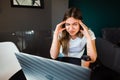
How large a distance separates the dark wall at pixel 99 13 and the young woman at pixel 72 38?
2368 mm

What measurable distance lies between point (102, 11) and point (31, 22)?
1673mm

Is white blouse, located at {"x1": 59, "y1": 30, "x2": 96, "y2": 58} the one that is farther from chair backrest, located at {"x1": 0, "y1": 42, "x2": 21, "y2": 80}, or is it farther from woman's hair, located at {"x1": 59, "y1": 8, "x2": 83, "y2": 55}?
chair backrest, located at {"x1": 0, "y1": 42, "x2": 21, "y2": 80}

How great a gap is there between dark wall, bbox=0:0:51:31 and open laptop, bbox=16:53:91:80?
7.60 ft

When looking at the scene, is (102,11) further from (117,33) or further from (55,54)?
(55,54)

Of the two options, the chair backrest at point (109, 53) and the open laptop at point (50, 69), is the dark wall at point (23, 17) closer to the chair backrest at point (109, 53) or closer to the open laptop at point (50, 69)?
the chair backrest at point (109, 53)

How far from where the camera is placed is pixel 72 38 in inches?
62.1

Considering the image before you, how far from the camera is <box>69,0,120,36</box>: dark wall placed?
12.9 ft

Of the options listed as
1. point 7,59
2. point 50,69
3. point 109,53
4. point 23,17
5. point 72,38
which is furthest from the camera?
point 23,17

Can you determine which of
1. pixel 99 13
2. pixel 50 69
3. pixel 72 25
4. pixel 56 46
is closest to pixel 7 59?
pixel 56 46

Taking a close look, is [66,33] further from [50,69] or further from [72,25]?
[50,69]

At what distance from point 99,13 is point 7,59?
9.05 feet

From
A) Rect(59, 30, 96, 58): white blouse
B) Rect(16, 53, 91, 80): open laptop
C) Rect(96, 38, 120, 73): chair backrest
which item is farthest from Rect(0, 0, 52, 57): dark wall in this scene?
Rect(16, 53, 91, 80): open laptop

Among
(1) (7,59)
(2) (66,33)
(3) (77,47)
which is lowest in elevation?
(1) (7,59)

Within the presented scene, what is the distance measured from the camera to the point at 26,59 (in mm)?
841
